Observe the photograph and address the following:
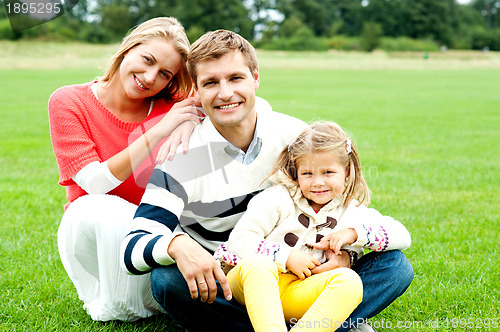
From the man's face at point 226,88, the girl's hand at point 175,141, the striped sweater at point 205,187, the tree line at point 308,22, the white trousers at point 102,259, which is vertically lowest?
the tree line at point 308,22

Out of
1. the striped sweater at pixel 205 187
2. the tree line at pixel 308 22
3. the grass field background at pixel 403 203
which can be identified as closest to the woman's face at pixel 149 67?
the striped sweater at pixel 205 187

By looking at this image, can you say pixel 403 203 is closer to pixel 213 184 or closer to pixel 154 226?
pixel 213 184

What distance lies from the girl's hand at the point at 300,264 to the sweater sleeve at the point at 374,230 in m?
0.21

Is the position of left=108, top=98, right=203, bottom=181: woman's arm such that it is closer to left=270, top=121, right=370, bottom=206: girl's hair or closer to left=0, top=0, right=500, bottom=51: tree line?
left=270, top=121, right=370, bottom=206: girl's hair

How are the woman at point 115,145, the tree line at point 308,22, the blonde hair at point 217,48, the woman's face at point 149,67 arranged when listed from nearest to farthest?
the blonde hair at point 217,48
the woman at point 115,145
the woman's face at point 149,67
the tree line at point 308,22

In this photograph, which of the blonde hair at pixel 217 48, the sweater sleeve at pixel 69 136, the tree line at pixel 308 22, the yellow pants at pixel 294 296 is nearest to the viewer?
the yellow pants at pixel 294 296

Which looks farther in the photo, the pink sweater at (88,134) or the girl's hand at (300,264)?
the pink sweater at (88,134)

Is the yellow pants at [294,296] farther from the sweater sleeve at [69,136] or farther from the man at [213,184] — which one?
the sweater sleeve at [69,136]

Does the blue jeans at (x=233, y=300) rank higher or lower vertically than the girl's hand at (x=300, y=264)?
lower

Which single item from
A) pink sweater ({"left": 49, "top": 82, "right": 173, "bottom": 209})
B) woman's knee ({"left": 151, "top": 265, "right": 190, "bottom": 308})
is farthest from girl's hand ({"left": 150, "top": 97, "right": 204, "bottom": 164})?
woman's knee ({"left": 151, "top": 265, "right": 190, "bottom": 308})

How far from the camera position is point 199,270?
7.12 feet

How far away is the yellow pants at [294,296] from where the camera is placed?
2.17 metres

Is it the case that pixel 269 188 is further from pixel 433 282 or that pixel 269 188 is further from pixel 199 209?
pixel 433 282

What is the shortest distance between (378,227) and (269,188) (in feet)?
1.65
